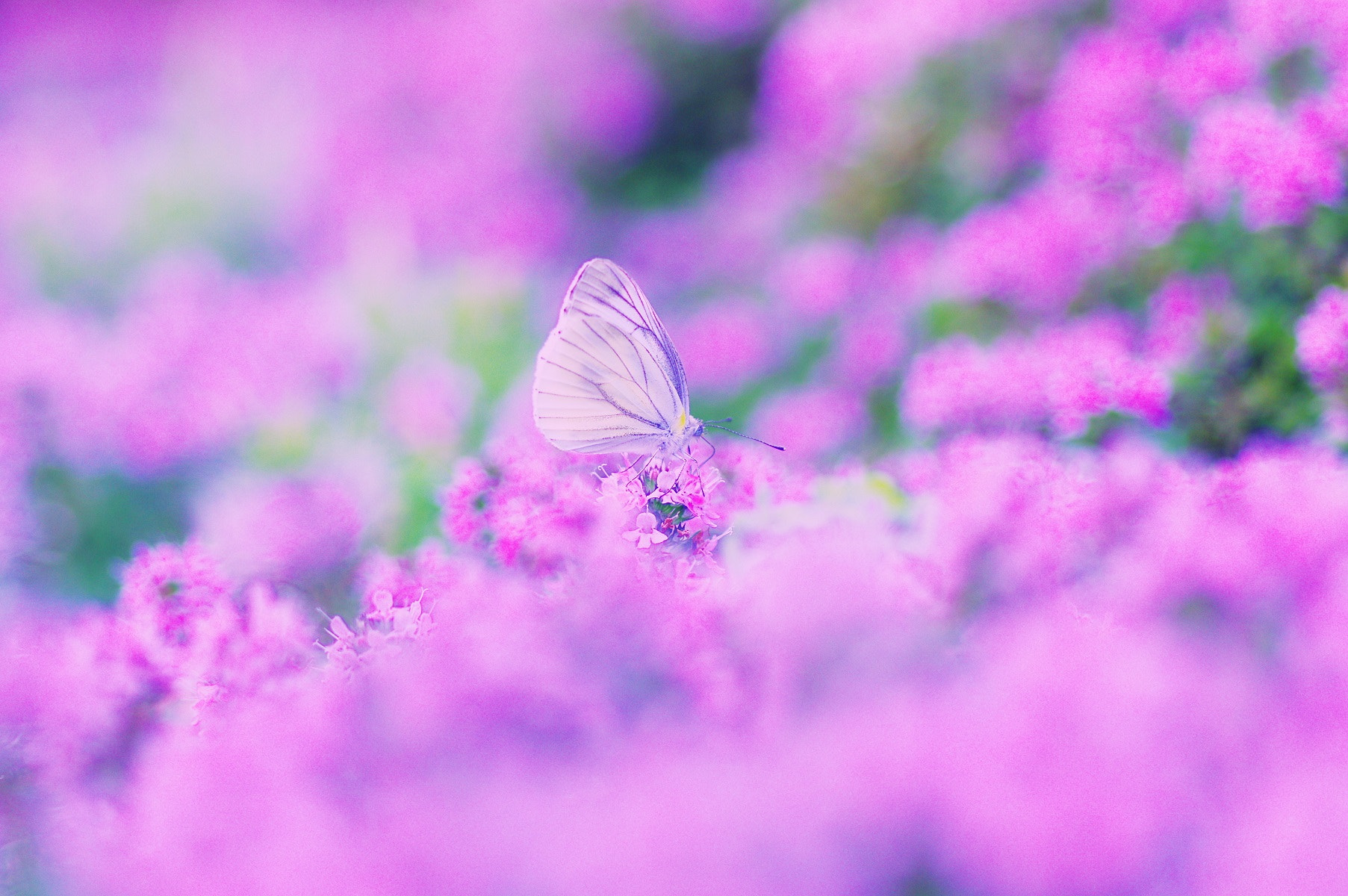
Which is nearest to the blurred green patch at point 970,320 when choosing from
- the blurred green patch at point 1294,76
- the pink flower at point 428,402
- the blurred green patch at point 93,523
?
the blurred green patch at point 1294,76

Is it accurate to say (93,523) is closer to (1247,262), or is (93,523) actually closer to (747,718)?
(747,718)

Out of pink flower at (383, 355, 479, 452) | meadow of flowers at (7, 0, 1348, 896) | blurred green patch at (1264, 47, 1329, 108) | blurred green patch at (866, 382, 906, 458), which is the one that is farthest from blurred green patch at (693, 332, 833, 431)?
blurred green patch at (1264, 47, 1329, 108)

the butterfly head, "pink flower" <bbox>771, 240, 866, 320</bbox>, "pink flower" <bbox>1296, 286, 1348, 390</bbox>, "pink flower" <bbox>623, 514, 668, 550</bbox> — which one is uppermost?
"pink flower" <bbox>771, 240, 866, 320</bbox>

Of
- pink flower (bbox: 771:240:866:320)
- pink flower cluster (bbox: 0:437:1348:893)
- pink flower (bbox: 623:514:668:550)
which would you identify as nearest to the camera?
pink flower cluster (bbox: 0:437:1348:893)

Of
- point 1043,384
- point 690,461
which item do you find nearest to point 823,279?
point 1043,384

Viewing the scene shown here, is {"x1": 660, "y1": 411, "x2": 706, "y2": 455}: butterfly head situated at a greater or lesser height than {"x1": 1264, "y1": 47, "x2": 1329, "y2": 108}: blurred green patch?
lesser

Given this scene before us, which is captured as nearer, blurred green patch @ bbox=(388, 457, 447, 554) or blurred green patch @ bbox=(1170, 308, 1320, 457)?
blurred green patch @ bbox=(388, 457, 447, 554)

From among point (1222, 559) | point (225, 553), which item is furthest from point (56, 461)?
point (1222, 559)

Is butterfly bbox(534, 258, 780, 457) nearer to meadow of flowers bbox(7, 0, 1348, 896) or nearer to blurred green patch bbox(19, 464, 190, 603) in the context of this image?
meadow of flowers bbox(7, 0, 1348, 896)
